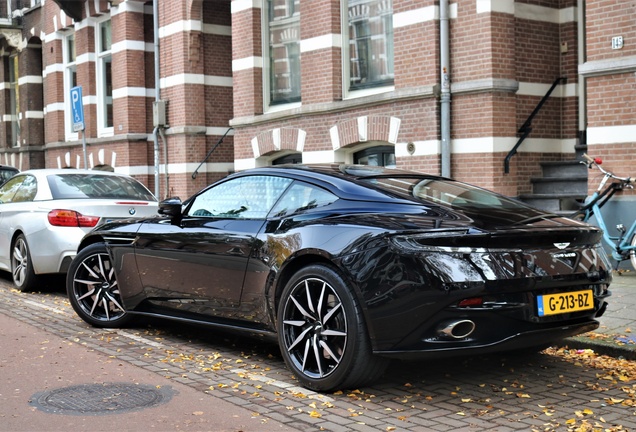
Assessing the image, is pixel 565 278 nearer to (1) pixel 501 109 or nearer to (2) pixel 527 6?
(1) pixel 501 109

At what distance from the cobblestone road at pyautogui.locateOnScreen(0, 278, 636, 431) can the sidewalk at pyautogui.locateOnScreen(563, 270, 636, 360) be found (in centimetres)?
33

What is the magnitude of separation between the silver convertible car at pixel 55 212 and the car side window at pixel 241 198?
264 cm

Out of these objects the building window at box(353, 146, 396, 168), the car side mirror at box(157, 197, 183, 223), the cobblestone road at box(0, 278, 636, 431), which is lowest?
the cobblestone road at box(0, 278, 636, 431)

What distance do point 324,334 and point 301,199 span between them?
111cm

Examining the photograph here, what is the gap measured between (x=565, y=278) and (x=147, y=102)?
1779 centimetres

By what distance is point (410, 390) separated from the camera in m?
5.68

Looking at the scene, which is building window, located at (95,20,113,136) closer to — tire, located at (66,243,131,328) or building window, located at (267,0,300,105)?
building window, located at (267,0,300,105)

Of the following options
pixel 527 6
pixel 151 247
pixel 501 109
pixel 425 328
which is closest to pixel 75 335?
pixel 151 247

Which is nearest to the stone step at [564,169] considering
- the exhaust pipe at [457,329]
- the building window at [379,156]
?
the building window at [379,156]

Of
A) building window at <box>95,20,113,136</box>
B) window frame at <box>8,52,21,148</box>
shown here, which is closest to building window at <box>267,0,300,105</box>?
building window at <box>95,20,113,136</box>

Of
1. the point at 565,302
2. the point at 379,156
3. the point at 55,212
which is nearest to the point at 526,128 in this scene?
the point at 379,156

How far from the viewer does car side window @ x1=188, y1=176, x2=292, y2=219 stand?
21.3 feet

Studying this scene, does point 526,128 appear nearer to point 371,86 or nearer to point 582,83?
point 582,83

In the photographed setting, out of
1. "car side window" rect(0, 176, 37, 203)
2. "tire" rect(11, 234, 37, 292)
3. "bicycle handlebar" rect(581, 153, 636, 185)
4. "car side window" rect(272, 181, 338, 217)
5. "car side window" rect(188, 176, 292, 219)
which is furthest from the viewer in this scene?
"car side window" rect(0, 176, 37, 203)
